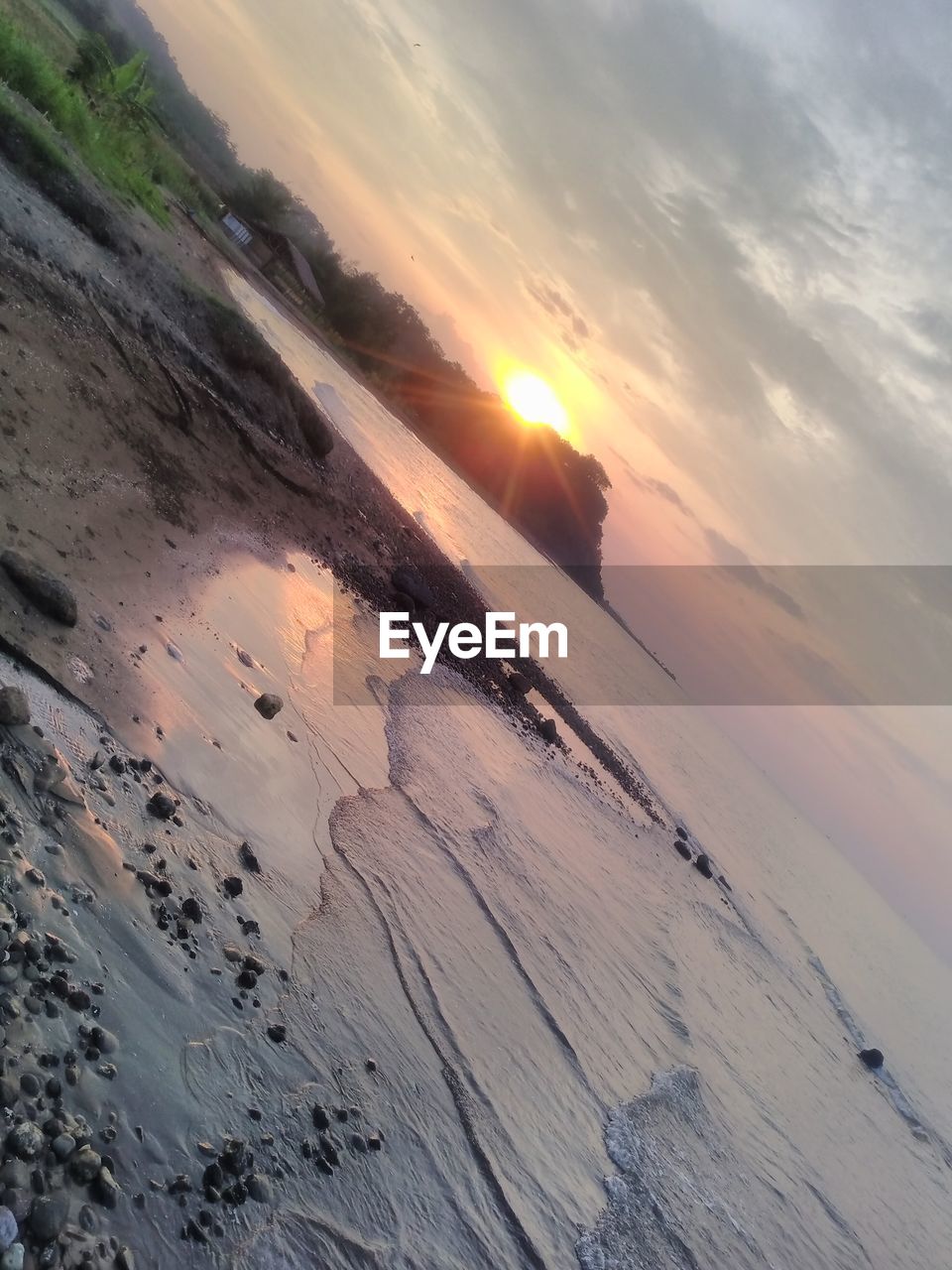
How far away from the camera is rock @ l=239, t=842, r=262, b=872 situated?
927cm

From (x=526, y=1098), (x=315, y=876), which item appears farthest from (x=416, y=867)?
(x=526, y=1098)

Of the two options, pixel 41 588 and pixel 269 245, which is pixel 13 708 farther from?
pixel 269 245

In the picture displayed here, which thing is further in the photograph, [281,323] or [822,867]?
[822,867]

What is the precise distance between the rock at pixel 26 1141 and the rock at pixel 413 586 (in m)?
19.9

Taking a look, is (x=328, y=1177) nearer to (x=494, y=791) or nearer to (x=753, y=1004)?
(x=494, y=791)

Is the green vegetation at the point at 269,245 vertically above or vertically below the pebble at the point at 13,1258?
above

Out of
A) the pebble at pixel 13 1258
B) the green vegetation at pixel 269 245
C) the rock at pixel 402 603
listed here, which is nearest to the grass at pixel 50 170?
the green vegetation at pixel 269 245

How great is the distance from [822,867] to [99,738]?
214 feet

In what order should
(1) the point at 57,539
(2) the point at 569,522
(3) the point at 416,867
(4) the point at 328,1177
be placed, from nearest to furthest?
A: (4) the point at 328,1177, (1) the point at 57,539, (3) the point at 416,867, (2) the point at 569,522

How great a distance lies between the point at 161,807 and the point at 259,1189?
146 inches

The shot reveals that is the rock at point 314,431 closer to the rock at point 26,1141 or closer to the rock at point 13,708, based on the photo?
the rock at point 13,708

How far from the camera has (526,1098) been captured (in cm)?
1015

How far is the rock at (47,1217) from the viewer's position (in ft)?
14.5

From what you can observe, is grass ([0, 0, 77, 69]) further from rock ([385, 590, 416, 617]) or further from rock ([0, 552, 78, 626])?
rock ([0, 552, 78, 626])
